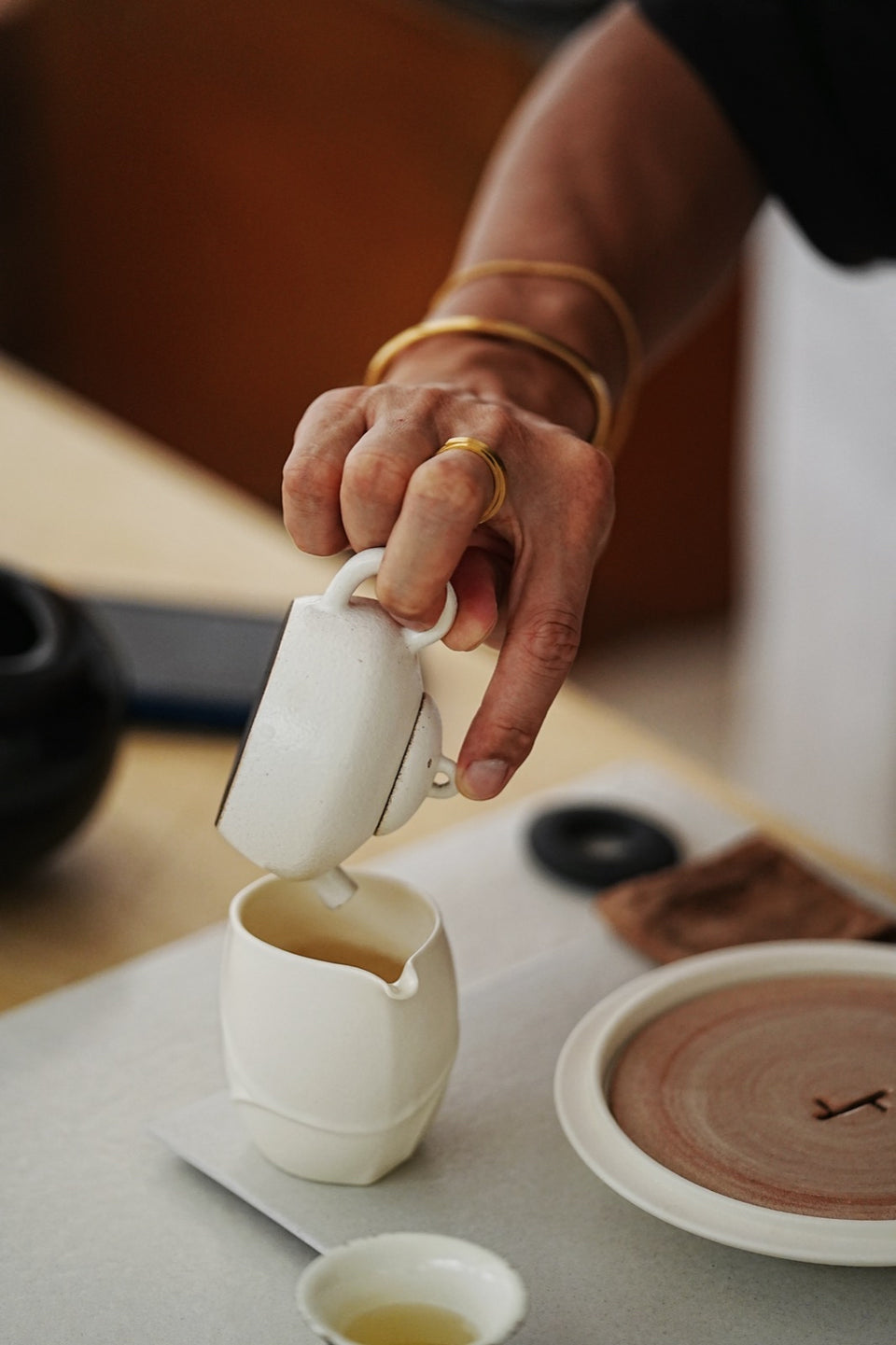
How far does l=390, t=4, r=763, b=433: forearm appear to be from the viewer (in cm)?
104

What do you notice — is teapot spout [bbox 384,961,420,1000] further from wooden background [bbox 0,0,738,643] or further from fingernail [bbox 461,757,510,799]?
wooden background [bbox 0,0,738,643]

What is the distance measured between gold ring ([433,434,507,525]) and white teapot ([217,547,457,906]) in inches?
2.4

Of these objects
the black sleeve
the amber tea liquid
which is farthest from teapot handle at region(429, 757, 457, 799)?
the black sleeve

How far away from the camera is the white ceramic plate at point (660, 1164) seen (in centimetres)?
63

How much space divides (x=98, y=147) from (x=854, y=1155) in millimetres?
2822

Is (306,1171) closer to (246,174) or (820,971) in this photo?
(820,971)

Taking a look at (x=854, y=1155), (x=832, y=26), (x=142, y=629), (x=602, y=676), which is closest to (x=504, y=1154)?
(x=854, y=1155)

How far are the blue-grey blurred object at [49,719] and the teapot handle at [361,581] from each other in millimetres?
329

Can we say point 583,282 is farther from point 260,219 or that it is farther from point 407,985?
point 260,219

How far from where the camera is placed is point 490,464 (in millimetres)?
705

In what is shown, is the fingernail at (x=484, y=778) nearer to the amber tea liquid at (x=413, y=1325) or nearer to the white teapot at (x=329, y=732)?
the white teapot at (x=329, y=732)

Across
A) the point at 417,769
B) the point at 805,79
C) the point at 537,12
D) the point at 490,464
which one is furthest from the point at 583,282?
the point at 537,12

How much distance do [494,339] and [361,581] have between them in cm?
32

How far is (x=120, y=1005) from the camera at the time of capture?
34.8 inches
